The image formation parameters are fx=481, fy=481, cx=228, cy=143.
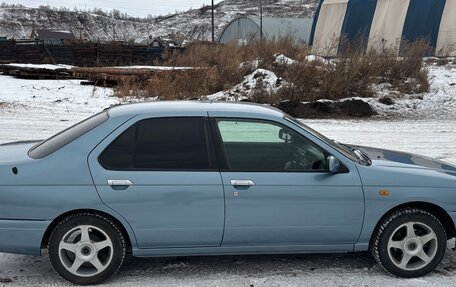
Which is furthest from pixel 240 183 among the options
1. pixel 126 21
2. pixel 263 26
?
pixel 126 21

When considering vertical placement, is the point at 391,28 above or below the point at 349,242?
above

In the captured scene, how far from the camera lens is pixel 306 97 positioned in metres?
15.2

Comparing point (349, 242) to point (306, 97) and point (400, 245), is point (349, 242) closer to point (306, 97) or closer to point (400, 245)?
point (400, 245)

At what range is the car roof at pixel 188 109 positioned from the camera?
4.32 meters

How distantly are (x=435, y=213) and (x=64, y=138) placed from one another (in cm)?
341

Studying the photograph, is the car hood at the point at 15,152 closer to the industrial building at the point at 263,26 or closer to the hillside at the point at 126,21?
the industrial building at the point at 263,26

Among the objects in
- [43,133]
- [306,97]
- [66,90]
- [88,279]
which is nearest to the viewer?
[88,279]

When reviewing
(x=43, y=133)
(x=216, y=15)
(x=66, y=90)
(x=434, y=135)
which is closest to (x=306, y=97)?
(x=434, y=135)

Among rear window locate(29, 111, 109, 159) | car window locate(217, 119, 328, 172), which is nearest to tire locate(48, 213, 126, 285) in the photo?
rear window locate(29, 111, 109, 159)

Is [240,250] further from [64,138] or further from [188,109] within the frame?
[64,138]

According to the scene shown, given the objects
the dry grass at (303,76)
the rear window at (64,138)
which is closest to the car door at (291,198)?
the rear window at (64,138)

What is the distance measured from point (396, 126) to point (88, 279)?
1053 cm

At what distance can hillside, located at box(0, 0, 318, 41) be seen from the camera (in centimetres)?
12494

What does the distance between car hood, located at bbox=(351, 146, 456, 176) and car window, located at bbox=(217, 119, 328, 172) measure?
0.62 metres
